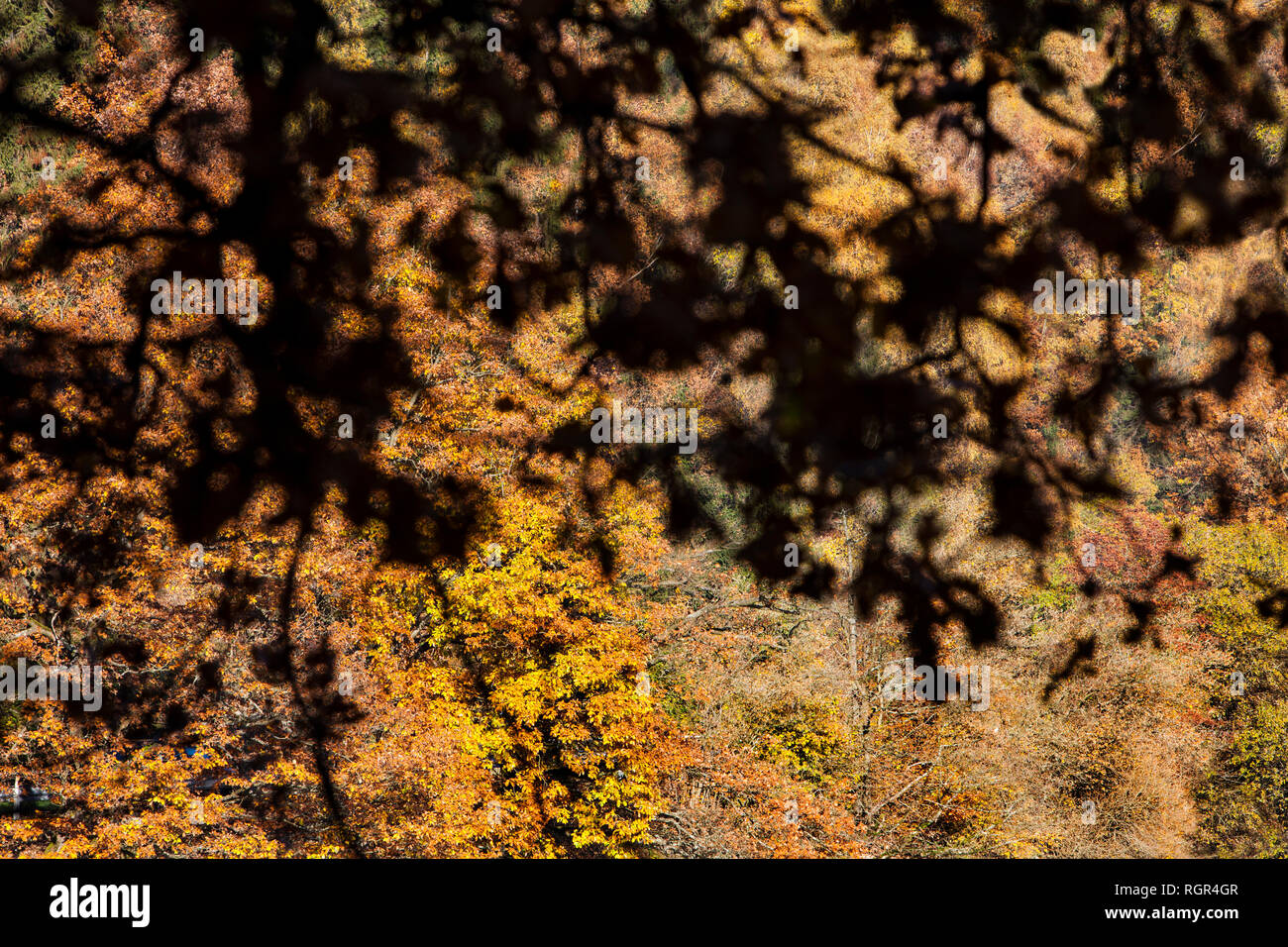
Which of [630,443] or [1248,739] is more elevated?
[630,443]

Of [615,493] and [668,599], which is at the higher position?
[615,493]

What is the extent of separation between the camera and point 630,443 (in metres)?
9.71

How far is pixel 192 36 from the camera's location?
8781 millimetres

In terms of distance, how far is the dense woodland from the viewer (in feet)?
25.6

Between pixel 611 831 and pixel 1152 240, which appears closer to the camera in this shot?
pixel 611 831

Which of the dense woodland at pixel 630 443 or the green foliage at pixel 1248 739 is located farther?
the green foliage at pixel 1248 739

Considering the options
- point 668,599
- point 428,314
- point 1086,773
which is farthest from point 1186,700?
point 428,314

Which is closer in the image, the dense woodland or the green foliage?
the dense woodland

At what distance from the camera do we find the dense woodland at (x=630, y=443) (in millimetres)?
7801

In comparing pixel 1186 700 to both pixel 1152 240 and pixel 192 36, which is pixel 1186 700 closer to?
pixel 1152 240

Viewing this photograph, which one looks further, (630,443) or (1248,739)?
(630,443)

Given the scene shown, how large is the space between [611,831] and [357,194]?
6.42 meters

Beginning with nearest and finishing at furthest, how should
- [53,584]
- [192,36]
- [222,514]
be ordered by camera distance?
1. [53,584]
2. [222,514]
3. [192,36]

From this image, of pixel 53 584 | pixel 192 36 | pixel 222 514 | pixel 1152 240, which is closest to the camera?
pixel 53 584
